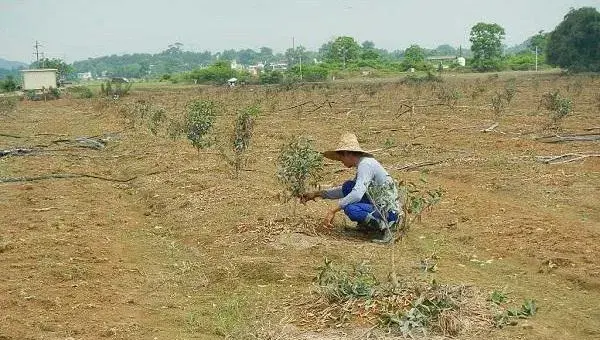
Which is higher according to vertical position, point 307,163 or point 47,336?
point 307,163

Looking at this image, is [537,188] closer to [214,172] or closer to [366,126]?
[214,172]

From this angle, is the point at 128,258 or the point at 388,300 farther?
the point at 128,258

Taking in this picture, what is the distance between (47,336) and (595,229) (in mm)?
6086

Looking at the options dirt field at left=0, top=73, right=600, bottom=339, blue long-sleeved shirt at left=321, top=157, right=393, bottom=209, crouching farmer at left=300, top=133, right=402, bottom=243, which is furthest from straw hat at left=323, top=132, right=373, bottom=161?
dirt field at left=0, top=73, right=600, bottom=339

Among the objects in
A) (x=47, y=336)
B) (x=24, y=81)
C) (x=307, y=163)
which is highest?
(x=24, y=81)

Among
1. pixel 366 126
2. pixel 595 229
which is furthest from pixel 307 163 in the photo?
pixel 366 126

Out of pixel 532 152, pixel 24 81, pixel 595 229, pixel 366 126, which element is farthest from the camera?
pixel 24 81

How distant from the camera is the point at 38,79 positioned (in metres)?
57.2

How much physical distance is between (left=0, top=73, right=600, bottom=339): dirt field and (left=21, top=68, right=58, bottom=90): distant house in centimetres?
4416

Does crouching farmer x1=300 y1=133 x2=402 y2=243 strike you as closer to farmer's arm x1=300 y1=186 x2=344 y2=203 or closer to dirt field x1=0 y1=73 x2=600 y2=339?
farmer's arm x1=300 y1=186 x2=344 y2=203

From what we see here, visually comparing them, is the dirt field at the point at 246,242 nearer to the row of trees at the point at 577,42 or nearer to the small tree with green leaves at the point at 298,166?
the small tree with green leaves at the point at 298,166

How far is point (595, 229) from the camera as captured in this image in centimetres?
796

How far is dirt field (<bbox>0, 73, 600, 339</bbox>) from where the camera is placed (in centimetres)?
560

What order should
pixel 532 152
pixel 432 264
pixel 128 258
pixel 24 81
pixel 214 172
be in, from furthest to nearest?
pixel 24 81, pixel 532 152, pixel 214 172, pixel 128 258, pixel 432 264
